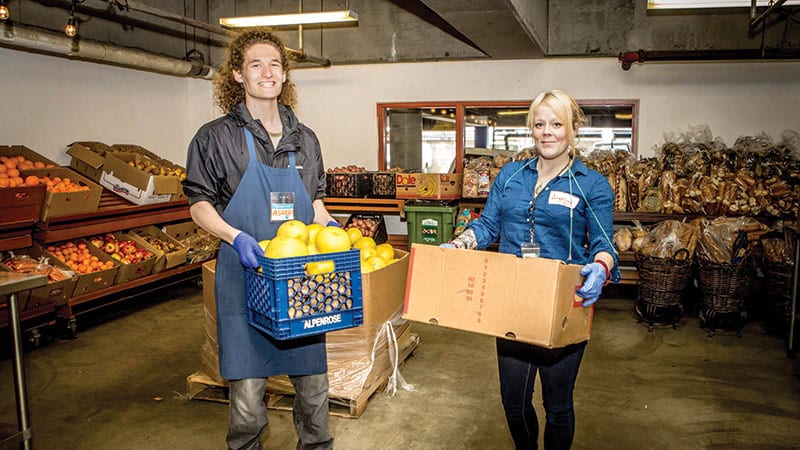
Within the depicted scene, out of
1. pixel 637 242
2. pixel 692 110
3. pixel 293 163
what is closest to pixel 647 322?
pixel 637 242

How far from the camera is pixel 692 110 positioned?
22.4ft

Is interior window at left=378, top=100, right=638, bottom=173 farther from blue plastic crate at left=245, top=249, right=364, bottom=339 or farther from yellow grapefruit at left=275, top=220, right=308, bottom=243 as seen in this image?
blue plastic crate at left=245, top=249, right=364, bottom=339

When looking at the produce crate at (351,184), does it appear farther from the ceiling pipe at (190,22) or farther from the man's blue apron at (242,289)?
the man's blue apron at (242,289)

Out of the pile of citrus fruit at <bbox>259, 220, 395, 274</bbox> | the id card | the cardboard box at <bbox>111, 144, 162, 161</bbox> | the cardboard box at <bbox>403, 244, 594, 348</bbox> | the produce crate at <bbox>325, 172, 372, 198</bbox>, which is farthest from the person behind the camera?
the produce crate at <bbox>325, 172, 372, 198</bbox>

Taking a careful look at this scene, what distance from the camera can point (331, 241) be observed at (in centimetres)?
207

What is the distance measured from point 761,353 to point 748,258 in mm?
803

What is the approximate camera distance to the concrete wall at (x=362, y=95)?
20.3 feet

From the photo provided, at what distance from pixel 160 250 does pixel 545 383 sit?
463 cm

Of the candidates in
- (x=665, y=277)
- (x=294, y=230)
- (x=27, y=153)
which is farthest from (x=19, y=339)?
(x=665, y=277)

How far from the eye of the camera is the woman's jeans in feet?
7.06

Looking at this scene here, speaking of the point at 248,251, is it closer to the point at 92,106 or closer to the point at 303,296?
the point at 303,296

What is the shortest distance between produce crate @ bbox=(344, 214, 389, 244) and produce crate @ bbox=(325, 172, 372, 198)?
0.98 feet

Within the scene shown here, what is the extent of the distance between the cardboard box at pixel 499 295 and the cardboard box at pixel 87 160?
4.86m

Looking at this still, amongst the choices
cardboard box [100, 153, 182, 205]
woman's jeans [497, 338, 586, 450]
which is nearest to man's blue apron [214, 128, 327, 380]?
woman's jeans [497, 338, 586, 450]
